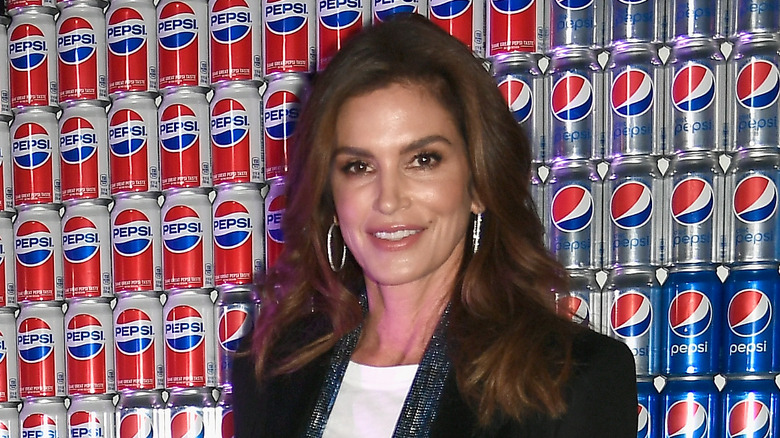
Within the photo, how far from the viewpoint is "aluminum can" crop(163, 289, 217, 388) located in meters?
1.75

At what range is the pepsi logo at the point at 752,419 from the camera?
1505mm

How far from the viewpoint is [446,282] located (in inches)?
40.1

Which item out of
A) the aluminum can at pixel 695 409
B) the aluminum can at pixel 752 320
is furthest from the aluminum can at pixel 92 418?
the aluminum can at pixel 752 320

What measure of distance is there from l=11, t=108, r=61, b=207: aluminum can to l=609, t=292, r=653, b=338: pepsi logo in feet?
3.91

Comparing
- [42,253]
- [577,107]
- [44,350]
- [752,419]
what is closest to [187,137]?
[42,253]

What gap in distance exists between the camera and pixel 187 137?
1760 millimetres

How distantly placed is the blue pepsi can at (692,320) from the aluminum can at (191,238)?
884mm

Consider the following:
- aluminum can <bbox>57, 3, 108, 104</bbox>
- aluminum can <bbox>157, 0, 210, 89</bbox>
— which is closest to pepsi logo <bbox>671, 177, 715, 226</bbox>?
aluminum can <bbox>157, 0, 210, 89</bbox>

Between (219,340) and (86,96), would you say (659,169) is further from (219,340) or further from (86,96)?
(86,96)

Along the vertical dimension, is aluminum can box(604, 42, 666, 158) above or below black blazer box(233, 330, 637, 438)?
above

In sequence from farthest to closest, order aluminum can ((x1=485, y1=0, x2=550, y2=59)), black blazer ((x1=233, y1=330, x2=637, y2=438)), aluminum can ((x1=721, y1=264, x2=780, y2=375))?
aluminum can ((x1=485, y1=0, x2=550, y2=59)), aluminum can ((x1=721, y1=264, x2=780, y2=375)), black blazer ((x1=233, y1=330, x2=637, y2=438))

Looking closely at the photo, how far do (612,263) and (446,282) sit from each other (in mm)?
654

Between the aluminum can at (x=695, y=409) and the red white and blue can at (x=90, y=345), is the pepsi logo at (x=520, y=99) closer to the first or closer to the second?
the aluminum can at (x=695, y=409)

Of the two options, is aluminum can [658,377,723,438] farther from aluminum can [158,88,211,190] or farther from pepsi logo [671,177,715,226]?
aluminum can [158,88,211,190]
